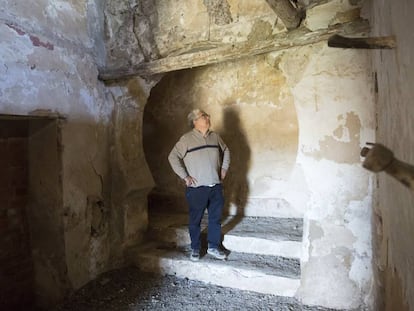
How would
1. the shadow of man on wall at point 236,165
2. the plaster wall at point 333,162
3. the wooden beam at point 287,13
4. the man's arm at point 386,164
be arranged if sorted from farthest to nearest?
1. the shadow of man on wall at point 236,165
2. the plaster wall at point 333,162
3. the wooden beam at point 287,13
4. the man's arm at point 386,164

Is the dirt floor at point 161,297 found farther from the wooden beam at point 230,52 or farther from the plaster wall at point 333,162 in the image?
the wooden beam at point 230,52

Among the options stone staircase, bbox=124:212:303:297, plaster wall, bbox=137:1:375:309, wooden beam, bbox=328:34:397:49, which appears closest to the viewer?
wooden beam, bbox=328:34:397:49

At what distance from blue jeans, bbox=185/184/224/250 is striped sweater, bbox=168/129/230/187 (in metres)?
0.08

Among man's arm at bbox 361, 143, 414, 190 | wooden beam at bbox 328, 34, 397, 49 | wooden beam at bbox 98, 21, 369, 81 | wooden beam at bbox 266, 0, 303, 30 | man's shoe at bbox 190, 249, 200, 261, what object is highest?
wooden beam at bbox 266, 0, 303, 30

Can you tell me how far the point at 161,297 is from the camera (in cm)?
269

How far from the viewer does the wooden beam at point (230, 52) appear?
7.13 ft

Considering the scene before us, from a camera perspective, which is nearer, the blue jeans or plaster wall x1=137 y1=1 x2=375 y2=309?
plaster wall x1=137 y1=1 x2=375 y2=309

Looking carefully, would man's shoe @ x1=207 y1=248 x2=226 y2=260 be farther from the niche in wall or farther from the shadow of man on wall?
the niche in wall

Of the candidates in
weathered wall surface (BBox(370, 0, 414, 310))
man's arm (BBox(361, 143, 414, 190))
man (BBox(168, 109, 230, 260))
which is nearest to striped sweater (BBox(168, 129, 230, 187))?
man (BBox(168, 109, 230, 260))

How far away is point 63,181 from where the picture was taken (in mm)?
2719

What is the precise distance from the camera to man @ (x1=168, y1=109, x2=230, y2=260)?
286 centimetres

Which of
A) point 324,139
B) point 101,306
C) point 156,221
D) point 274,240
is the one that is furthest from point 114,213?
point 324,139

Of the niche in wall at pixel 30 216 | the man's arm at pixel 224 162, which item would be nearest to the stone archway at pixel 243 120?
the man's arm at pixel 224 162

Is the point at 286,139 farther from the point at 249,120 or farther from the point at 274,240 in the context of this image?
the point at 274,240
